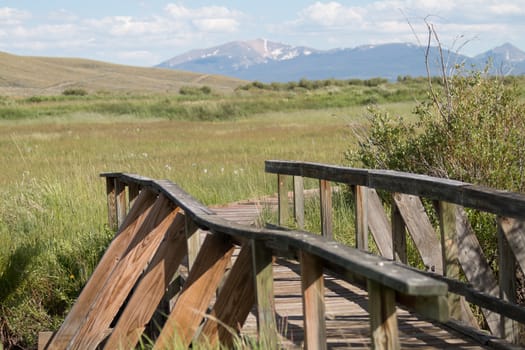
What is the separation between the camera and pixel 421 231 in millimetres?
6367

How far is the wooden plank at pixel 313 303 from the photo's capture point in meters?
3.60

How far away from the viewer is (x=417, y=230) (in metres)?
6.35

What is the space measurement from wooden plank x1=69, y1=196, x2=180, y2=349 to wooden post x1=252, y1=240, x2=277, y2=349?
256cm

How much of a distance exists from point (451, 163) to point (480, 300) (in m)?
3.63

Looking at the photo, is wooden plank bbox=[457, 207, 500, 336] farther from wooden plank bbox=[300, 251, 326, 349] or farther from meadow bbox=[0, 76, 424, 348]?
meadow bbox=[0, 76, 424, 348]

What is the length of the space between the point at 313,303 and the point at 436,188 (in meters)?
2.10

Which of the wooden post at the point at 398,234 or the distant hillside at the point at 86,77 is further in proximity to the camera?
the distant hillside at the point at 86,77

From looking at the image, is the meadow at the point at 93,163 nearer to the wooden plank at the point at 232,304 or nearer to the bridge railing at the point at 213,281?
the bridge railing at the point at 213,281

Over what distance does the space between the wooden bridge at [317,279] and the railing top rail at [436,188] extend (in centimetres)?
1

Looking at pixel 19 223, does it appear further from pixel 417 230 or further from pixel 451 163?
pixel 417 230

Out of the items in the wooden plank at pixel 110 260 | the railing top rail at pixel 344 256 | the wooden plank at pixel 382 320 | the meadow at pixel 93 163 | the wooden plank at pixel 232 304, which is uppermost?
the railing top rail at pixel 344 256

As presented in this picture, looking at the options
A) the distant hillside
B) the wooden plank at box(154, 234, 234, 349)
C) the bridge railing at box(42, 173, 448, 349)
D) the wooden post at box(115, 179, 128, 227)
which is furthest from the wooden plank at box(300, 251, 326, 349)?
the distant hillside

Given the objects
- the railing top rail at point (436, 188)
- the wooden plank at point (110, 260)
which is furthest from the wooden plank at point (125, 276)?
the railing top rail at point (436, 188)

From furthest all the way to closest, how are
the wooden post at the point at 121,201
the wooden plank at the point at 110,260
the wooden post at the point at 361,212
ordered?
the wooden post at the point at 121,201
the wooden plank at the point at 110,260
the wooden post at the point at 361,212
